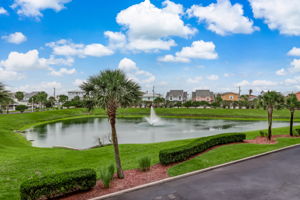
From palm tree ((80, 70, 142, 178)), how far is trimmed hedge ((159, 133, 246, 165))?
10.0ft

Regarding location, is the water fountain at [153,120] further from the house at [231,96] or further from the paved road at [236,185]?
the house at [231,96]

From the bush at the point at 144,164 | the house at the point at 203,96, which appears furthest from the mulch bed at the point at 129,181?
the house at the point at 203,96

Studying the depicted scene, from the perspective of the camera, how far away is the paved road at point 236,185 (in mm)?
8000

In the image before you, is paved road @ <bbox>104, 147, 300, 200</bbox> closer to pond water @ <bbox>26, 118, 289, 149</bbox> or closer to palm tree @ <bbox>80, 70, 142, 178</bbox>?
palm tree @ <bbox>80, 70, 142, 178</bbox>

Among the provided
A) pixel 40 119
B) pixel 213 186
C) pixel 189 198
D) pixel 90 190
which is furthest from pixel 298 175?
pixel 40 119

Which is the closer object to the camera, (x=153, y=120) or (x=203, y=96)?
(x=153, y=120)

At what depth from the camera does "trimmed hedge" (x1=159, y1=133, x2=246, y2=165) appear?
1175cm

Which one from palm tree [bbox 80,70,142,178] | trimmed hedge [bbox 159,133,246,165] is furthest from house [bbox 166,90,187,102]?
palm tree [bbox 80,70,142,178]

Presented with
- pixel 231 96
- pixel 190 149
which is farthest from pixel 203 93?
pixel 190 149

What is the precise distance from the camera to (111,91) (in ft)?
31.7

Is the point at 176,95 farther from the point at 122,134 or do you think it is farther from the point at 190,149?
the point at 190,149

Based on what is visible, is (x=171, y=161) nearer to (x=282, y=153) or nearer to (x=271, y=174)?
(x=271, y=174)

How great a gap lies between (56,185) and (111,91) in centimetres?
473

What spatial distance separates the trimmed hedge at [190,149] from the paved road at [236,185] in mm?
1994
